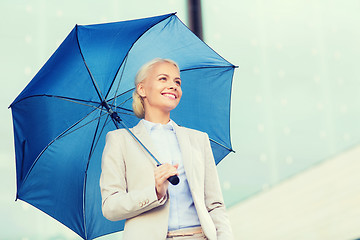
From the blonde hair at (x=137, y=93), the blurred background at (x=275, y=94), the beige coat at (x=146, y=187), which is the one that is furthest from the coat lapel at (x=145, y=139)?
the blurred background at (x=275, y=94)

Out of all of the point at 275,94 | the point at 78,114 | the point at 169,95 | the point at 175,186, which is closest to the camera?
the point at 175,186

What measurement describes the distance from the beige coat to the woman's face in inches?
2.8

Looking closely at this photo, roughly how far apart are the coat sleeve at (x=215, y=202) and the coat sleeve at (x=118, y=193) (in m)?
0.19

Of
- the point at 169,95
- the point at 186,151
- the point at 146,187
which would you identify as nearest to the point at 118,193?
the point at 146,187

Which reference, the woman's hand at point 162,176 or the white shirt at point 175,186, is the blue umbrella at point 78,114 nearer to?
the white shirt at point 175,186

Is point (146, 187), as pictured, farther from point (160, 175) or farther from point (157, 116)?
point (157, 116)

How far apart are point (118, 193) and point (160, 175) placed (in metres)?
0.13

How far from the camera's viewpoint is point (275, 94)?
2.99 meters

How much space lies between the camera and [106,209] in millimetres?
1138

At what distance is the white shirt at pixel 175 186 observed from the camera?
3.80 ft

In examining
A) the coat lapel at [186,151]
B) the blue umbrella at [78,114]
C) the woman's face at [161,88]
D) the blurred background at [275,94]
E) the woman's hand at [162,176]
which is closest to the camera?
the woman's hand at [162,176]

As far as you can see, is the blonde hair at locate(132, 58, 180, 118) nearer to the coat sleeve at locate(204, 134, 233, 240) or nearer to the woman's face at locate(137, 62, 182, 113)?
the woman's face at locate(137, 62, 182, 113)

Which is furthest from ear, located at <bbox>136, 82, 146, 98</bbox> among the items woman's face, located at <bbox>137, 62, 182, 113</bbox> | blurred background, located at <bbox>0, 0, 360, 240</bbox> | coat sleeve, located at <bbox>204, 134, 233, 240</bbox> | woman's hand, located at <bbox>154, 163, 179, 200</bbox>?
blurred background, located at <bbox>0, 0, 360, 240</bbox>

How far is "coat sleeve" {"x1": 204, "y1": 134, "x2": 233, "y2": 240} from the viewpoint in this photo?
1217 mm
